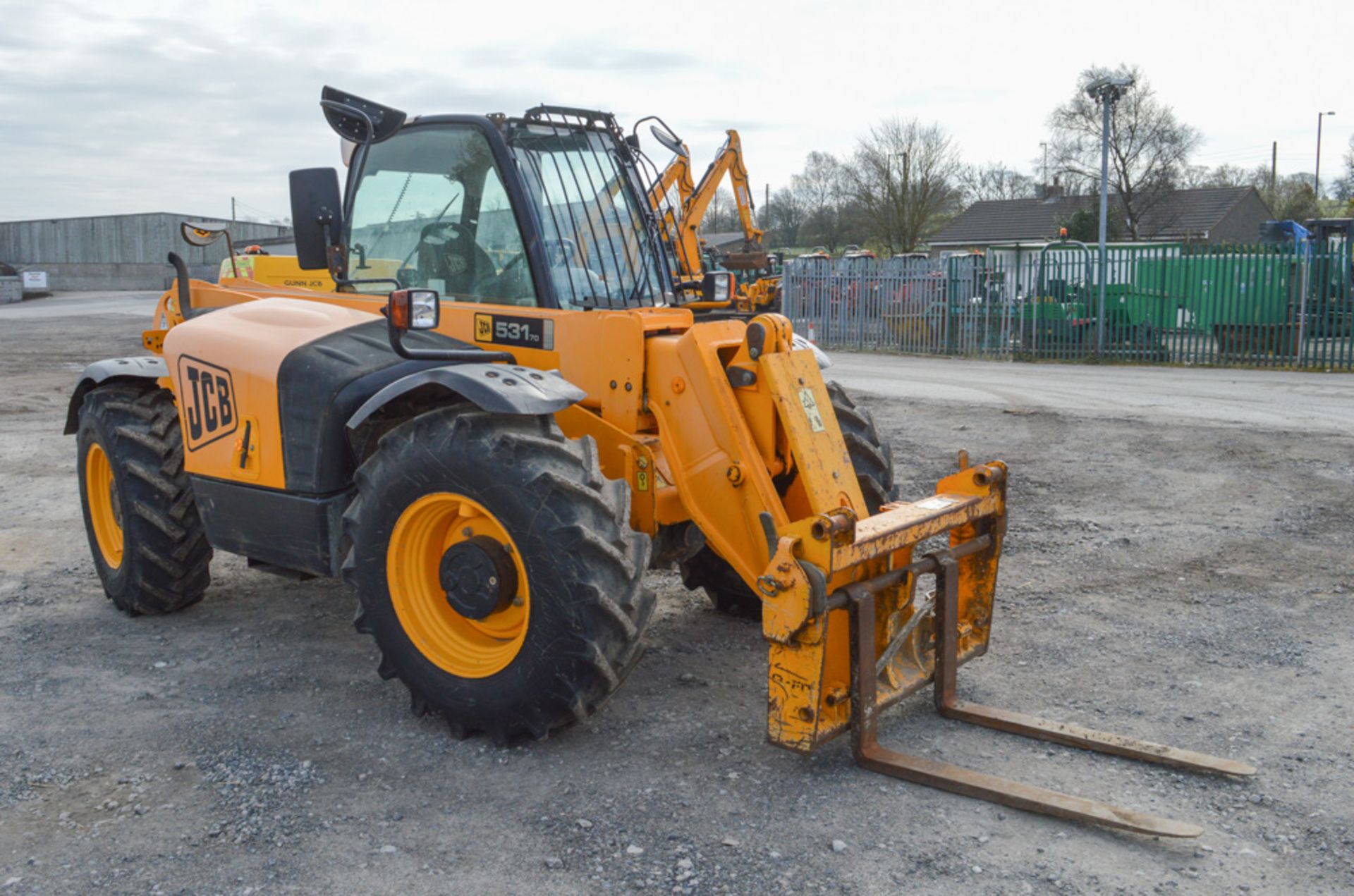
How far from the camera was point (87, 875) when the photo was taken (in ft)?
11.4

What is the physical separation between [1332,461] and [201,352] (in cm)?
892

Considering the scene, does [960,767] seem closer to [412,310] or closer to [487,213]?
[412,310]

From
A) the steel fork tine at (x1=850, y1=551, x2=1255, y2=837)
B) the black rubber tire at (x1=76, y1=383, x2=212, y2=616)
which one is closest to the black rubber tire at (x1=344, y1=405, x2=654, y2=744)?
the steel fork tine at (x1=850, y1=551, x2=1255, y2=837)

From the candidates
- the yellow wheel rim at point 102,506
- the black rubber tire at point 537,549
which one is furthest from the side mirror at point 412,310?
the yellow wheel rim at point 102,506

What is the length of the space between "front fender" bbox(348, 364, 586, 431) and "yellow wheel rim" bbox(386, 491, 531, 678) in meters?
0.41

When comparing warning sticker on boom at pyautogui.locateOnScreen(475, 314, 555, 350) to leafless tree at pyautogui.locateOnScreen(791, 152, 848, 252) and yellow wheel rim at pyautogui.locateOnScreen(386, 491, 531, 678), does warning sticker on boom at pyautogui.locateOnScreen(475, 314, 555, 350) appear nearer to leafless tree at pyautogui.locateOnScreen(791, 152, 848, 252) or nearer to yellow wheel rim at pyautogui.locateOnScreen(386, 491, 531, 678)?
yellow wheel rim at pyautogui.locateOnScreen(386, 491, 531, 678)

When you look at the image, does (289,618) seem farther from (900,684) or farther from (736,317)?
(900,684)

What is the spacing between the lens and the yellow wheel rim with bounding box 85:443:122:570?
6230mm

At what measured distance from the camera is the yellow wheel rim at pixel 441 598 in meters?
4.34

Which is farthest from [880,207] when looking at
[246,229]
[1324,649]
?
[1324,649]

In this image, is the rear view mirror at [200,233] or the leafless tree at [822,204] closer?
the rear view mirror at [200,233]

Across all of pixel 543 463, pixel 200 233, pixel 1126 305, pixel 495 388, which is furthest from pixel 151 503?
pixel 1126 305

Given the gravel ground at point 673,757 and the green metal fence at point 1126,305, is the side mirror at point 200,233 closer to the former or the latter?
the gravel ground at point 673,757

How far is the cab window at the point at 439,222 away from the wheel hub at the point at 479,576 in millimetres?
1156
